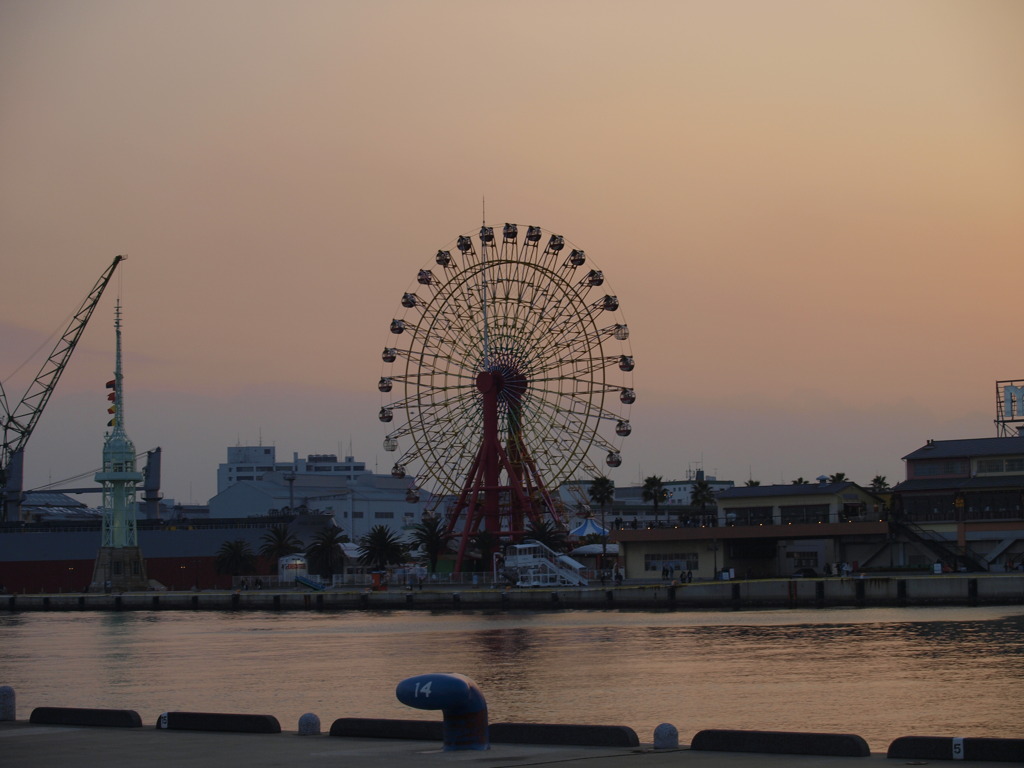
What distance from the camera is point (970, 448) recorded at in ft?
342

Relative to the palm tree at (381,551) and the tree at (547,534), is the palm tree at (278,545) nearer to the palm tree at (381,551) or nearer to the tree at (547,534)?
the palm tree at (381,551)

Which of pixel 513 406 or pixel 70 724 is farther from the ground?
pixel 513 406

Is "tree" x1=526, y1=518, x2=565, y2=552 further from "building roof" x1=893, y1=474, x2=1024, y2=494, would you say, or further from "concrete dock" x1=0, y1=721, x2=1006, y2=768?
"concrete dock" x1=0, y1=721, x2=1006, y2=768

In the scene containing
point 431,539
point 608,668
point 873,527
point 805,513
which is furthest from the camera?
point 431,539

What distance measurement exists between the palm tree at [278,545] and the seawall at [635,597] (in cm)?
2199

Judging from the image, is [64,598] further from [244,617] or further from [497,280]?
[497,280]

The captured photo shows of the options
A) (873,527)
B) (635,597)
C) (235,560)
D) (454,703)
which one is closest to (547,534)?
(635,597)

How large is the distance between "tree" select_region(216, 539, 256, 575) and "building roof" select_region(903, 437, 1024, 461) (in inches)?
2912

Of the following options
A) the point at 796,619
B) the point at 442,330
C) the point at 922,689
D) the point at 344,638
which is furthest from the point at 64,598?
the point at 922,689

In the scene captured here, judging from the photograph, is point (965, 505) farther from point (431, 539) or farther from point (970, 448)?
point (431, 539)

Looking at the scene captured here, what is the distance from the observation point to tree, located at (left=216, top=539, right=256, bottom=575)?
5945 inches

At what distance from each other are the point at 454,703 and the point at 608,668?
32245 mm

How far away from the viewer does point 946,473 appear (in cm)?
10425

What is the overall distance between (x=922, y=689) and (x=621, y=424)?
71372mm
